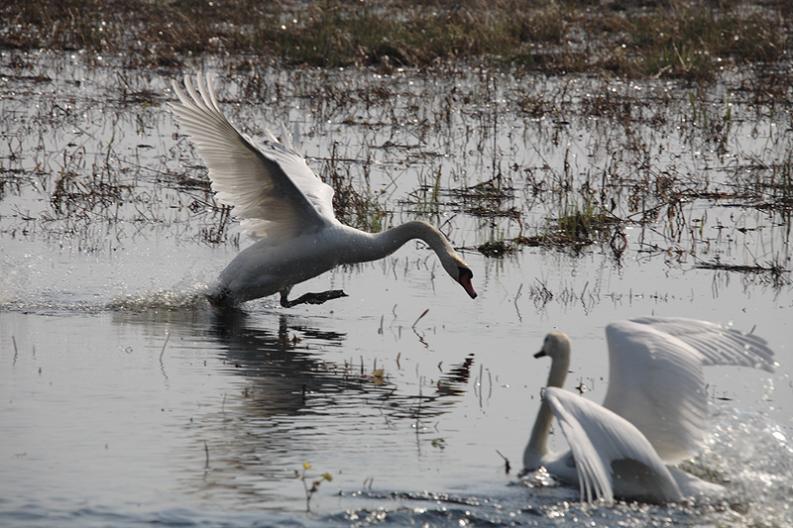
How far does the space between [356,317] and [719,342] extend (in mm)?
2911

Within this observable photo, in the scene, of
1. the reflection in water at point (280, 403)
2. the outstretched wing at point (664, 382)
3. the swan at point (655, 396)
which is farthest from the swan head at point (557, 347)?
the reflection in water at point (280, 403)

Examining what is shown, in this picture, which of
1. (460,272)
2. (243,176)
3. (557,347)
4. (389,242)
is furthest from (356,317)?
(557,347)

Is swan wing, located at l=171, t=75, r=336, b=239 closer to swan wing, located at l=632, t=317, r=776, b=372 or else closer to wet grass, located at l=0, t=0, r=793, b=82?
swan wing, located at l=632, t=317, r=776, b=372

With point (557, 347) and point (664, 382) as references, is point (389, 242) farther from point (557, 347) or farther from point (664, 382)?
point (664, 382)

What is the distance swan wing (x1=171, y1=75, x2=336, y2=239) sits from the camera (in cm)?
970

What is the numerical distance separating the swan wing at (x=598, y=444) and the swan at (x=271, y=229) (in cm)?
341

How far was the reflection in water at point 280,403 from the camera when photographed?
21.3 ft

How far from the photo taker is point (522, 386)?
795cm

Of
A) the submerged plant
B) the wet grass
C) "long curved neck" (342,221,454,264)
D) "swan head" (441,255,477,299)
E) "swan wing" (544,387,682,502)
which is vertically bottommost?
the submerged plant

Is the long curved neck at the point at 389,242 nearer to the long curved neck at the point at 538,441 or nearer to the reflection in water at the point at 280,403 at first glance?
the reflection in water at the point at 280,403

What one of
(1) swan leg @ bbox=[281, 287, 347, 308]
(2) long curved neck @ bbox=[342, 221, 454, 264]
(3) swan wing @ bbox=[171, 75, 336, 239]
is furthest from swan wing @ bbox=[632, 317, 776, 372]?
(3) swan wing @ bbox=[171, 75, 336, 239]

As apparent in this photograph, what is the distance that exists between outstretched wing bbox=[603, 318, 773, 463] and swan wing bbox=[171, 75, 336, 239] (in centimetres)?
332

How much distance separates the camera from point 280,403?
24.9 ft

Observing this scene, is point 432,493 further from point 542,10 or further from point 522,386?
point 542,10
